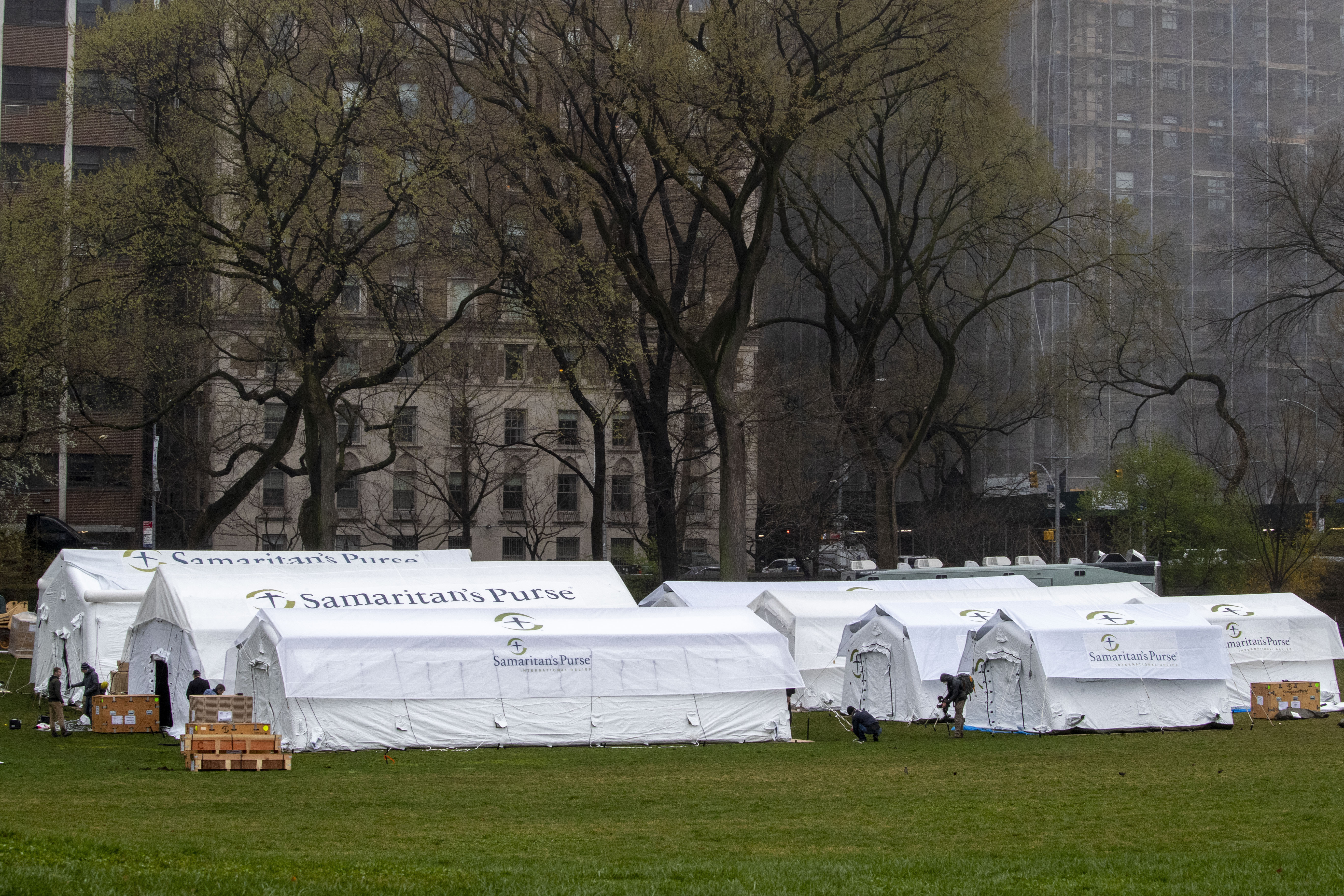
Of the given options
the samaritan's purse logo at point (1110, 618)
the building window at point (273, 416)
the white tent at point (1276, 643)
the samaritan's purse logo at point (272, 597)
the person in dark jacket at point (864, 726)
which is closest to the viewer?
the person in dark jacket at point (864, 726)

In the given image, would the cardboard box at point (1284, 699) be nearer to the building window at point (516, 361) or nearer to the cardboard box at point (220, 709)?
the building window at point (516, 361)

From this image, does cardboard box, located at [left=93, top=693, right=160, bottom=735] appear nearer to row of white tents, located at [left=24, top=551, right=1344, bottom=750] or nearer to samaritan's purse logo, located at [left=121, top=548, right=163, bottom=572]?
row of white tents, located at [left=24, top=551, right=1344, bottom=750]

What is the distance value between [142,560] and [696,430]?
22337 mm

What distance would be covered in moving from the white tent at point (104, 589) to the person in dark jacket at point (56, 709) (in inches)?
196

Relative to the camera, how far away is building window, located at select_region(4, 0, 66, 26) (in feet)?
229

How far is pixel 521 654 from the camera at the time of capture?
26.6m

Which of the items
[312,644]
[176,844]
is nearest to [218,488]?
[312,644]

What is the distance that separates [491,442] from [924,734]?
34.2 metres

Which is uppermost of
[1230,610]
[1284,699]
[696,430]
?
[696,430]

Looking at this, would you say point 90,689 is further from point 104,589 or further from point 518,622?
point 518,622

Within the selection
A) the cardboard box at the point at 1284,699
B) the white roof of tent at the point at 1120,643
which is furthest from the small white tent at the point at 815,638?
the cardboard box at the point at 1284,699

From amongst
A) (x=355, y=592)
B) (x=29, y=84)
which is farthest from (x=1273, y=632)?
(x=29, y=84)

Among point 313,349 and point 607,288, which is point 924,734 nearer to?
point 607,288

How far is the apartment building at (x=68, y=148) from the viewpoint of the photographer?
6731 cm
